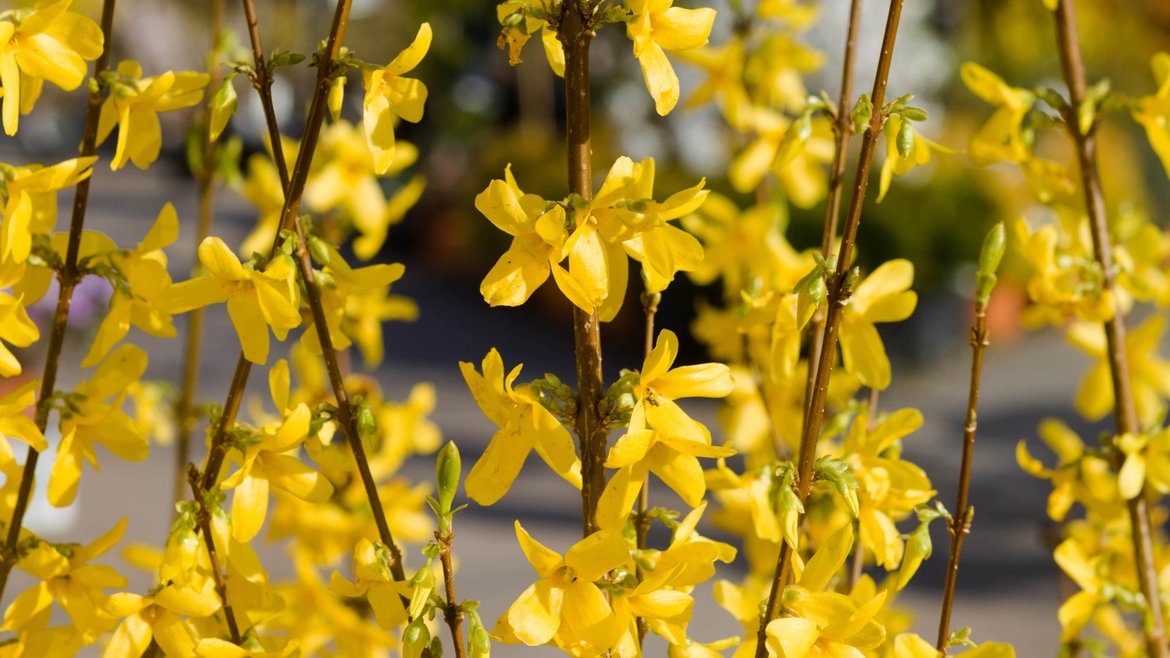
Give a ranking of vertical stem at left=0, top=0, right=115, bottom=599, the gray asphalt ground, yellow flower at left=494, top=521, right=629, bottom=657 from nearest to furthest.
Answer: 1. yellow flower at left=494, top=521, right=629, bottom=657
2. vertical stem at left=0, top=0, right=115, bottom=599
3. the gray asphalt ground

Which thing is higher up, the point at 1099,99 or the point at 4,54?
the point at 1099,99

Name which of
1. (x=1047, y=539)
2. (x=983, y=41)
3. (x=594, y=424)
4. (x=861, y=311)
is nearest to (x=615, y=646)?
(x=594, y=424)

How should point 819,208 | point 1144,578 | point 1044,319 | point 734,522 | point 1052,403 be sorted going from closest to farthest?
point 1144,578 < point 1044,319 < point 734,522 < point 1052,403 < point 819,208

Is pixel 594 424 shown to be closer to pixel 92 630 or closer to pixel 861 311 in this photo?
pixel 861 311

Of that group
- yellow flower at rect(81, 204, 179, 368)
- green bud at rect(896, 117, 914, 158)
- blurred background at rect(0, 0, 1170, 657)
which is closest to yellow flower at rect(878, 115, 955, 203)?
green bud at rect(896, 117, 914, 158)

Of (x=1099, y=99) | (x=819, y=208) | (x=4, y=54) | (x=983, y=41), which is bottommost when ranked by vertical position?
(x=4, y=54)

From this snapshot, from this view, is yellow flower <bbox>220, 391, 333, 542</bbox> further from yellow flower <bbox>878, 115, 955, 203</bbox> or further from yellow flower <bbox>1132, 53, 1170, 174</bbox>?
yellow flower <bbox>1132, 53, 1170, 174</bbox>

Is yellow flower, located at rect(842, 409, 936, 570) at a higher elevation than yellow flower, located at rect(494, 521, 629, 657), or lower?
higher
